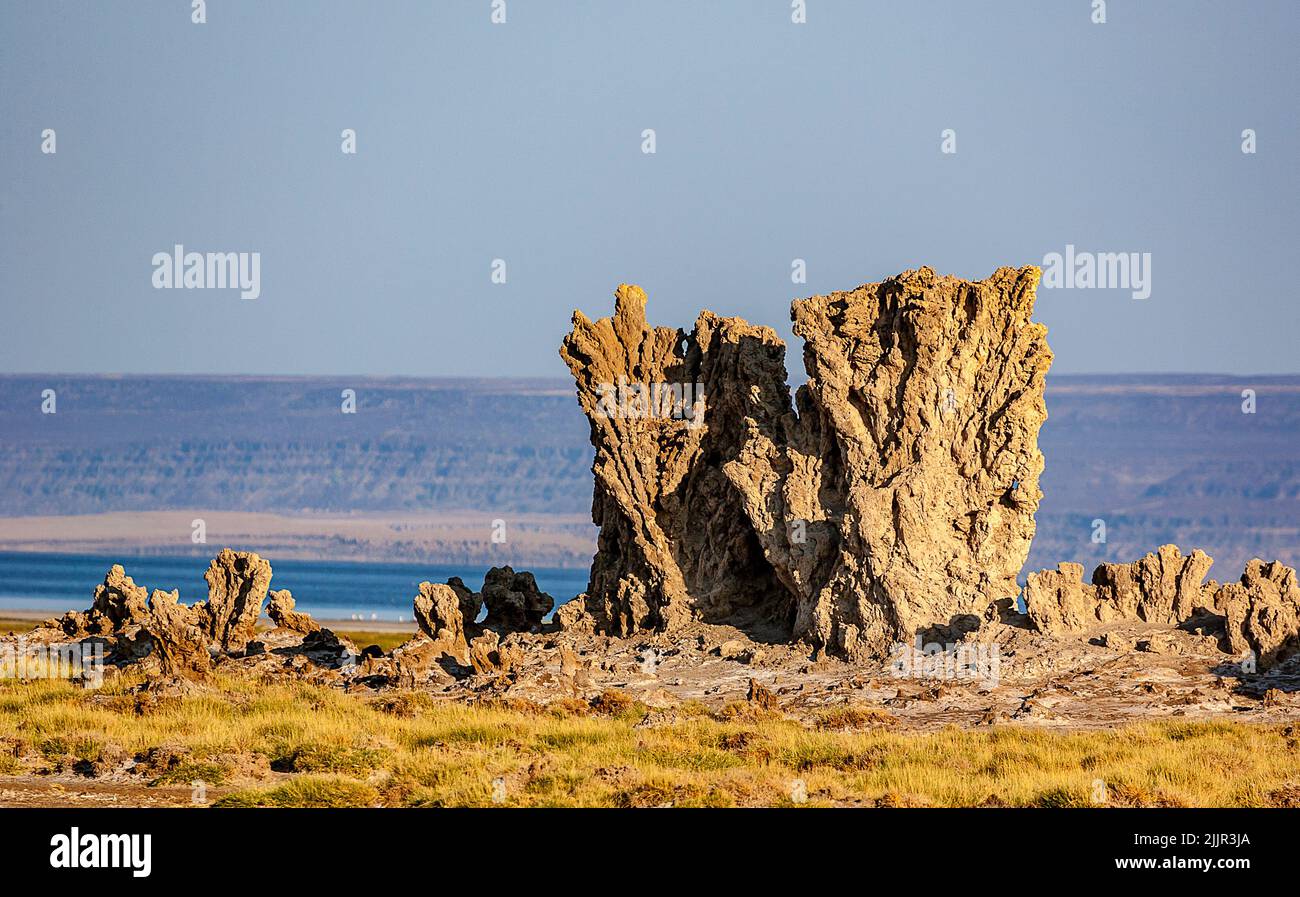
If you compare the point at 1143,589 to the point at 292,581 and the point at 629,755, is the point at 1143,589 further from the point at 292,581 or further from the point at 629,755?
the point at 292,581

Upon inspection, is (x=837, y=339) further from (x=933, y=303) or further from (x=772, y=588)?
(x=772, y=588)

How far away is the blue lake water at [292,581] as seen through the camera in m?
105

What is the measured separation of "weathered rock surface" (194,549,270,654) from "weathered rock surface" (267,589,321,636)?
1233 millimetres

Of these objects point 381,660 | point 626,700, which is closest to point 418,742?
point 626,700

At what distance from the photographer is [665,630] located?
31266 millimetres

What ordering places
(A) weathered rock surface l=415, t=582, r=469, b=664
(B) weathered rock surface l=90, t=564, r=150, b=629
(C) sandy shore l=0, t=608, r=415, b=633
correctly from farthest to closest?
(C) sandy shore l=0, t=608, r=415, b=633 < (B) weathered rock surface l=90, t=564, r=150, b=629 < (A) weathered rock surface l=415, t=582, r=469, b=664

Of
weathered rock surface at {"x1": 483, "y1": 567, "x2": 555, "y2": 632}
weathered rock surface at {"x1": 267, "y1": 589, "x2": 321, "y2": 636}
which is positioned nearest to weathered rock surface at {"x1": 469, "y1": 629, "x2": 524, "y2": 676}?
weathered rock surface at {"x1": 483, "y1": 567, "x2": 555, "y2": 632}

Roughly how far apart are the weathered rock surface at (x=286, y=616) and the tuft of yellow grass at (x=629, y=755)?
7.57 metres

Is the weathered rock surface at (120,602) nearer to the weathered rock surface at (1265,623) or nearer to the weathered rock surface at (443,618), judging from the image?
the weathered rock surface at (443,618)

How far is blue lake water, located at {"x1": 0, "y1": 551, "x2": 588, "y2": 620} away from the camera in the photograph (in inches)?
4121

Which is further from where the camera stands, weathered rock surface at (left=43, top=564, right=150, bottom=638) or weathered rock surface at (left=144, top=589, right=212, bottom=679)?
weathered rock surface at (left=43, top=564, right=150, bottom=638)

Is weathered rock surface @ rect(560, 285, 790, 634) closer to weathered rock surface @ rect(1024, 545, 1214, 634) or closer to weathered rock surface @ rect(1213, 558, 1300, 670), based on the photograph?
weathered rock surface @ rect(1024, 545, 1214, 634)
